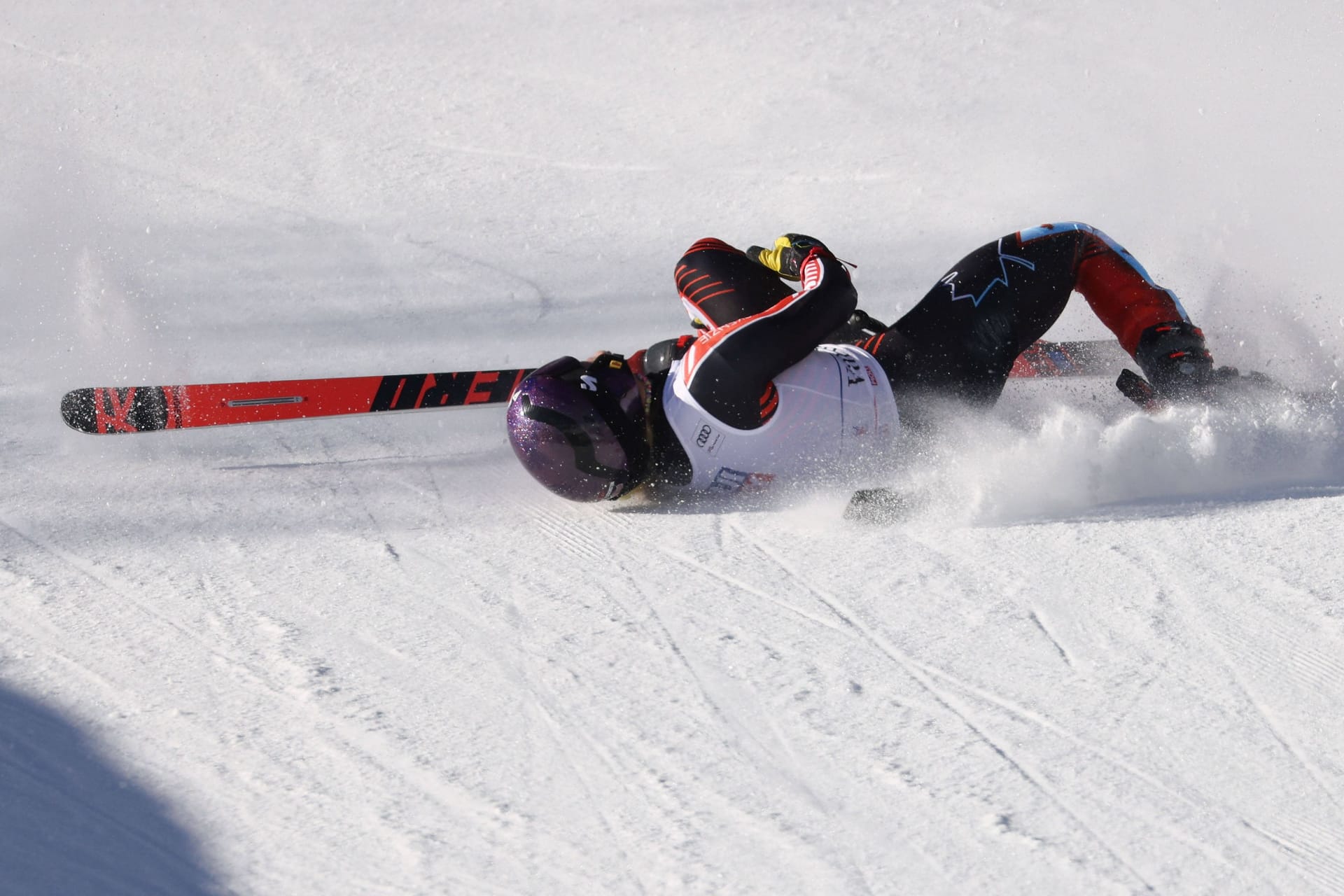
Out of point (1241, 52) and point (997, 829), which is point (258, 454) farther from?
point (1241, 52)

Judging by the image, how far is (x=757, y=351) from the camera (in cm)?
338

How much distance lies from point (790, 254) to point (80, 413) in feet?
8.04

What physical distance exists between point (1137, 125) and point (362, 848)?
6.32m

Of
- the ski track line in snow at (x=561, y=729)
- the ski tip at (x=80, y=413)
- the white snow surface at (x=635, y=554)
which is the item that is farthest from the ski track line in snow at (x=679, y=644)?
the ski tip at (x=80, y=413)

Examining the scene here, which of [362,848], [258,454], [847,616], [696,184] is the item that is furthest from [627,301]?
[362,848]

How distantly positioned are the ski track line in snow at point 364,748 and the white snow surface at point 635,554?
0.01 meters

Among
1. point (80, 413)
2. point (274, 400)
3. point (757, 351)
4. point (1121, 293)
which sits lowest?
point (80, 413)

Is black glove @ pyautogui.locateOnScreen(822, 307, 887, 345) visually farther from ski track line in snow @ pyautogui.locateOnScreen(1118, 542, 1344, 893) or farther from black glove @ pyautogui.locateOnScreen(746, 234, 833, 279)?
ski track line in snow @ pyautogui.locateOnScreen(1118, 542, 1344, 893)

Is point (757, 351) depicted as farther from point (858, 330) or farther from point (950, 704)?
point (950, 704)

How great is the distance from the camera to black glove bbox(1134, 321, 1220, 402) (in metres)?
3.66

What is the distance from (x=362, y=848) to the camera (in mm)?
2219

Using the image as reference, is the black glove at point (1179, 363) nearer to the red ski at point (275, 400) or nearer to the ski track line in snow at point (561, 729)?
the ski track line in snow at point (561, 729)

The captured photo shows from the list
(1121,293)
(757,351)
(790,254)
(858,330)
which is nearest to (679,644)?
(757,351)

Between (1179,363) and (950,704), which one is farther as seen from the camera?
(1179,363)
